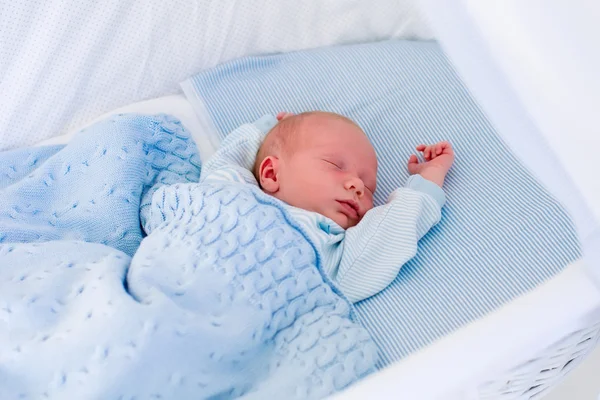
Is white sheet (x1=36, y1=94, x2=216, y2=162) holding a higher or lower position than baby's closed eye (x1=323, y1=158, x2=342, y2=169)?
higher

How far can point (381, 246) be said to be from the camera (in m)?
1.10

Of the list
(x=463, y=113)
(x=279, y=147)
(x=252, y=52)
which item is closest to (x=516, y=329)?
(x=279, y=147)

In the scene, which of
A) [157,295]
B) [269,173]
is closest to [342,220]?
[269,173]

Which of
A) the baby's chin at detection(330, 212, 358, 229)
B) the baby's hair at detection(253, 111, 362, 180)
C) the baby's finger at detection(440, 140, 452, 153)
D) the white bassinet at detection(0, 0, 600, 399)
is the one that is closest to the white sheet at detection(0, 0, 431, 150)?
the baby's hair at detection(253, 111, 362, 180)

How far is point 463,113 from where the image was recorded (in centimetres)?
137

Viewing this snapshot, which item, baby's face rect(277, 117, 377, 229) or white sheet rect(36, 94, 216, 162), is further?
white sheet rect(36, 94, 216, 162)

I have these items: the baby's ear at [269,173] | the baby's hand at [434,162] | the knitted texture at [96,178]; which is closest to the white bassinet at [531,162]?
the baby's hand at [434,162]

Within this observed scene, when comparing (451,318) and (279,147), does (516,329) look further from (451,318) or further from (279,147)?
(279,147)

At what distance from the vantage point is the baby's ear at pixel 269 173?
121 cm

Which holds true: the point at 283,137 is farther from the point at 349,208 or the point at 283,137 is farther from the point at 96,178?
the point at 96,178

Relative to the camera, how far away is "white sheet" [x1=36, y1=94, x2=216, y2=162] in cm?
141

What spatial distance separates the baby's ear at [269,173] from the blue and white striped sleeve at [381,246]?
17 centimetres

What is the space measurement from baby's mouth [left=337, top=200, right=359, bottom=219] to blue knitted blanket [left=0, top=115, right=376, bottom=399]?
0.13m

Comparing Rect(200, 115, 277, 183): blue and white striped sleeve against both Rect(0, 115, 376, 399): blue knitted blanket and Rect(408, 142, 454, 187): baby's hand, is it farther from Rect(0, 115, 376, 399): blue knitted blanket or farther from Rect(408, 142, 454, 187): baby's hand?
Rect(408, 142, 454, 187): baby's hand
